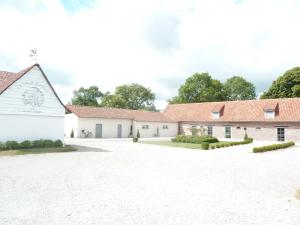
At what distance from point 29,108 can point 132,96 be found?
57.6m

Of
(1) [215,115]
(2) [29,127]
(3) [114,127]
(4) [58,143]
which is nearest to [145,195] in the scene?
(4) [58,143]

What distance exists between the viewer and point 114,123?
131 ft

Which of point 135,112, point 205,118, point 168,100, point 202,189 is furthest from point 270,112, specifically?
point 168,100

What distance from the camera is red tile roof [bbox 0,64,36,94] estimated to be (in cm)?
1953

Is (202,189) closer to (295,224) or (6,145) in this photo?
(295,224)

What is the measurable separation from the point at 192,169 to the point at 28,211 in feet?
27.5

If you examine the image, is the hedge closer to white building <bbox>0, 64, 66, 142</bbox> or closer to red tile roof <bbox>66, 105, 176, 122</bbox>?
white building <bbox>0, 64, 66, 142</bbox>

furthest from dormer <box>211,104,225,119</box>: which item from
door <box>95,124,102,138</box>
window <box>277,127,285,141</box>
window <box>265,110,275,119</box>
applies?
door <box>95,124,102,138</box>

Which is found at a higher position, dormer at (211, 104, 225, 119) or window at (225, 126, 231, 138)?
dormer at (211, 104, 225, 119)

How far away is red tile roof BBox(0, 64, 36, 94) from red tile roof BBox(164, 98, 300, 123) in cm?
2882

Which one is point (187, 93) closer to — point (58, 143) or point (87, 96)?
point (87, 96)

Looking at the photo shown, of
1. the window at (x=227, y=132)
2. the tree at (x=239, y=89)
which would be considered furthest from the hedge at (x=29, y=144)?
the tree at (x=239, y=89)

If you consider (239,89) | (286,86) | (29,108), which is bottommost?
(29,108)

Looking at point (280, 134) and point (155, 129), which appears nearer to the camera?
point (280, 134)
